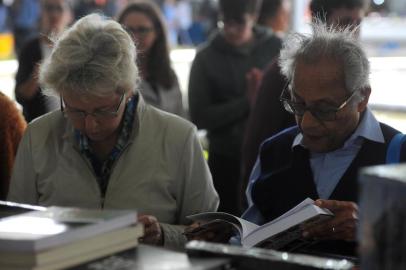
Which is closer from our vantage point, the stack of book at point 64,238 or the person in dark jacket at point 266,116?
the stack of book at point 64,238

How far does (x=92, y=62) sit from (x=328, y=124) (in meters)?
0.80

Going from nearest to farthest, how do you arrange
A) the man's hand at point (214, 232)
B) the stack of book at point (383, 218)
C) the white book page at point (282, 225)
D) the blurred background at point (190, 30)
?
the stack of book at point (383, 218)
the white book page at point (282, 225)
the man's hand at point (214, 232)
the blurred background at point (190, 30)

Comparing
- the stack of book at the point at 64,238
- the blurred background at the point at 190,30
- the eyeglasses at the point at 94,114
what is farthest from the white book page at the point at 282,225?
the blurred background at the point at 190,30

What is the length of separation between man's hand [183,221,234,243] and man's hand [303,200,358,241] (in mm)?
268

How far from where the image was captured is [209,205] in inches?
112

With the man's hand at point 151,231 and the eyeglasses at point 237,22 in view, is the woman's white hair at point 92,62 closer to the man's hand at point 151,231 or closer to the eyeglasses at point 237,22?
the man's hand at point 151,231

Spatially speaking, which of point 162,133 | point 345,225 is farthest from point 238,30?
point 345,225

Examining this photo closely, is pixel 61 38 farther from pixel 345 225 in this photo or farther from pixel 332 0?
pixel 332 0

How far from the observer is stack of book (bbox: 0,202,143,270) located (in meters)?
1.54

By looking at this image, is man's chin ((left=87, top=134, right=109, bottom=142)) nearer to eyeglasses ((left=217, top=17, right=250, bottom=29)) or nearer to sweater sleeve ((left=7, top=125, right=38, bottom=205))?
sweater sleeve ((left=7, top=125, right=38, bottom=205))

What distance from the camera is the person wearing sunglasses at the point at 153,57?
4.77 meters

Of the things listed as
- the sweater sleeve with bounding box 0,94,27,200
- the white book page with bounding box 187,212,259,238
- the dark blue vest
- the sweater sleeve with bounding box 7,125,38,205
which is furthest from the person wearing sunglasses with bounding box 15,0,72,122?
the white book page with bounding box 187,212,259,238

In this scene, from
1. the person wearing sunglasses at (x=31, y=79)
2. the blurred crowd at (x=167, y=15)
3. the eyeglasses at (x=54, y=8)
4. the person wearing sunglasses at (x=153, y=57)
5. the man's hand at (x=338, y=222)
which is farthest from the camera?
the blurred crowd at (x=167, y=15)

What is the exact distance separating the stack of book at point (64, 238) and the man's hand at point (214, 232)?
1.97 feet
